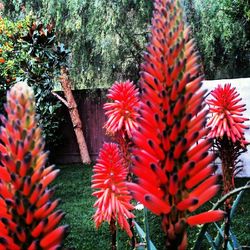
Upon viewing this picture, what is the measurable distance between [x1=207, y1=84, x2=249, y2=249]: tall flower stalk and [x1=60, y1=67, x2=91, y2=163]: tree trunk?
10.1m

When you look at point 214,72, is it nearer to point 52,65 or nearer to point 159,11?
point 52,65

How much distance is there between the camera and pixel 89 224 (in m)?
7.57

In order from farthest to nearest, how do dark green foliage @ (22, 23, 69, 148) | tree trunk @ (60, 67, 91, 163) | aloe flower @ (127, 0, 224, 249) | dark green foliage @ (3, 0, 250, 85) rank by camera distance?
tree trunk @ (60, 67, 91, 163) < dark green foliage @ (3, 0, 250, 85) < dark green foliage @ (22, 23, 69, 148) < aloe flower @ (127, 0, 224, 249)

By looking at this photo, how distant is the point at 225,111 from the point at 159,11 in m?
1.81

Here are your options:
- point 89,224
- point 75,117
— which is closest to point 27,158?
point 89,224

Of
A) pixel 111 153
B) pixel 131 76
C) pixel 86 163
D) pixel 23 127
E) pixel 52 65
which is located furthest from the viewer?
pixel 86 163

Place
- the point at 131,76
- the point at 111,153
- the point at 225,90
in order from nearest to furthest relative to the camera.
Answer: the point at 111,153, the point at 225,90, the point at 131,76

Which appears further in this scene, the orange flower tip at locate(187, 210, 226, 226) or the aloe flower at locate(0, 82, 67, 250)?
the orange flower tip at locate(187, 210, 226, 226)

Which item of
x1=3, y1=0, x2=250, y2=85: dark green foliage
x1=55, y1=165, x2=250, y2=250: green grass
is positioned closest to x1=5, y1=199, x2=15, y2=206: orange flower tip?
x1=55, y1=165, x2=250, y2=250: green grass

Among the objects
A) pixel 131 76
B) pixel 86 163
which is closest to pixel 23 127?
pixel 131 76

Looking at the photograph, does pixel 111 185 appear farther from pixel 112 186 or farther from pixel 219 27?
pixel 219 27

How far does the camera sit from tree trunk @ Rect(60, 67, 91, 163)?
513 inches

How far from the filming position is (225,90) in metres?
2.58

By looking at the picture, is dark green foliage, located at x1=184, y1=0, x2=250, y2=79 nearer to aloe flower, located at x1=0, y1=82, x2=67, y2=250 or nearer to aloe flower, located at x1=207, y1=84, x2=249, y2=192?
aloe flower, located at x1=207, y1=84, x2=249, y2=192
